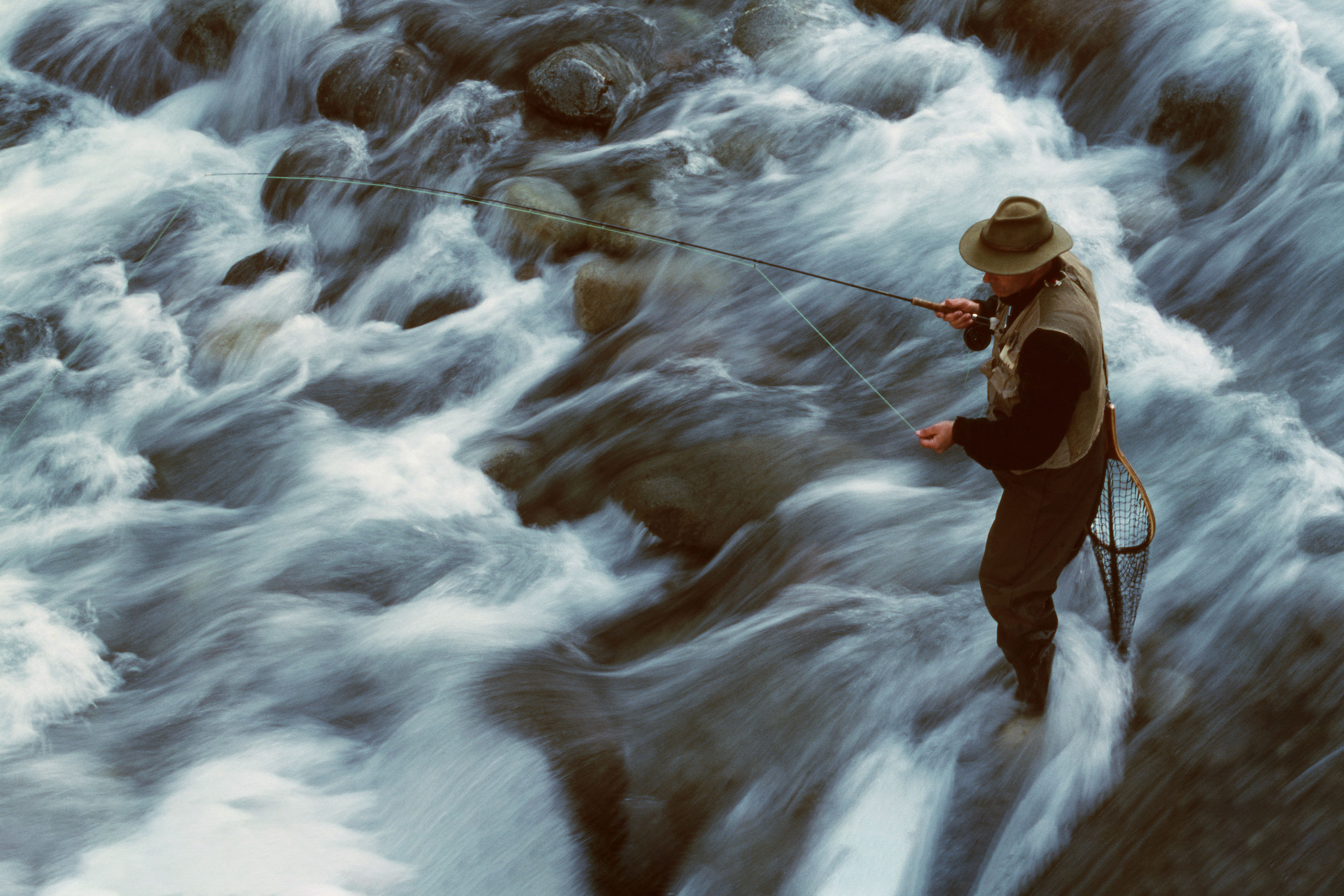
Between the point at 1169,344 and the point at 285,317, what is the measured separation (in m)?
6.07

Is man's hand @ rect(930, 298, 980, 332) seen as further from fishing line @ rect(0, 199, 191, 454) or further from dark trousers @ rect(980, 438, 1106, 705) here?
fishing line @ rect(0, 199, 191, 454)

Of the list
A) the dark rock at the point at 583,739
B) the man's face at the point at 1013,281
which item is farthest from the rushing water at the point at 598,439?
the man's face at the point at 1013,281

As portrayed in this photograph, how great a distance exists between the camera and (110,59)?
34.6ft

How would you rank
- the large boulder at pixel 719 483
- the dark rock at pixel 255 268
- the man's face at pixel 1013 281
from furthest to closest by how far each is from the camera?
1. the dark rock at pixel 255 268
2. the large boulder at pixel 719 483
3. the man's face at pixel 1013 281

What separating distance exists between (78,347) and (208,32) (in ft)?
13.1

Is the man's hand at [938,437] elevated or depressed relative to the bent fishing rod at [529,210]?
elevated

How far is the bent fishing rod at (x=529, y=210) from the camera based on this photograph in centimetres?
618

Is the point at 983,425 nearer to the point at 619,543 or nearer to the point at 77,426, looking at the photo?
the point at 619,543

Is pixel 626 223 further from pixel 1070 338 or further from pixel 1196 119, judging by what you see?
pixel 1070 338

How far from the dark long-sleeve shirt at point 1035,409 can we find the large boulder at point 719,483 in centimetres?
227

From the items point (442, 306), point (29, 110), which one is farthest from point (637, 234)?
point (29, 110)

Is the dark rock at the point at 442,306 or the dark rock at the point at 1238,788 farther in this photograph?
the dark rock at the point at 442,306

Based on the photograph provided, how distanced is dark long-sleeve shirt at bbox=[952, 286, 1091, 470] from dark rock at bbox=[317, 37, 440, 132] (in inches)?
293

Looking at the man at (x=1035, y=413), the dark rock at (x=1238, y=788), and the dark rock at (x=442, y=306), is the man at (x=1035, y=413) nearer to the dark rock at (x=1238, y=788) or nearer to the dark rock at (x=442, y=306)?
the dark rock at (x=1238, y=788)
